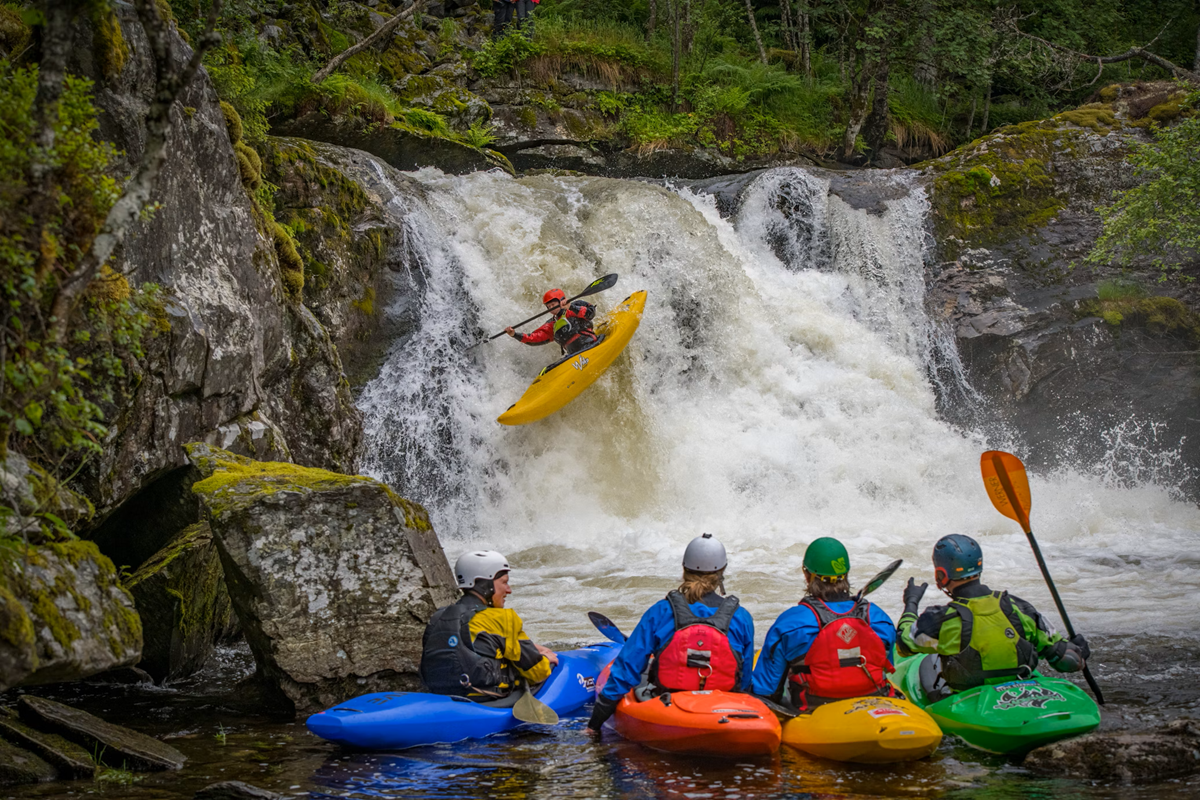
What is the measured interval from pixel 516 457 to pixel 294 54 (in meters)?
8.19

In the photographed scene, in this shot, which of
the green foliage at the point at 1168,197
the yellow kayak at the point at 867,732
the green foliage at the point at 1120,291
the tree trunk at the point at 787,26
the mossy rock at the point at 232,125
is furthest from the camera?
the tree trunk at the point at 787,26

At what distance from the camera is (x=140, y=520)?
20.6 feet

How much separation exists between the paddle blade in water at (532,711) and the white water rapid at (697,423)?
3.27m

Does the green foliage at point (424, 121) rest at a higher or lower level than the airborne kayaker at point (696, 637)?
higher

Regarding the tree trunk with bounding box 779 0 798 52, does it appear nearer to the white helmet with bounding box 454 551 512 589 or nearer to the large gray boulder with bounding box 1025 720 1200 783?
the white helmet with bounding box 454 551 512 589

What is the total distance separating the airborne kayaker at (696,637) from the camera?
4148mm

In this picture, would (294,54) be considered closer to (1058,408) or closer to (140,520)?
(140,520)

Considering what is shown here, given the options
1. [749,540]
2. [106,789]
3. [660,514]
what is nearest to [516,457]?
[660,514]

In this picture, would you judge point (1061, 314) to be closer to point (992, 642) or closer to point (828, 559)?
point (992, 642)

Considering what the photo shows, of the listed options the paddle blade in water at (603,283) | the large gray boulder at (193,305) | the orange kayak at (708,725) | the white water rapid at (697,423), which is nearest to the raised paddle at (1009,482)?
the orange kayak at (708,725)

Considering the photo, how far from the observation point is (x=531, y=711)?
177 inches

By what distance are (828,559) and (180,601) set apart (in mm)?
3745

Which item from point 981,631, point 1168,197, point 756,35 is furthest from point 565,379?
point 756,35

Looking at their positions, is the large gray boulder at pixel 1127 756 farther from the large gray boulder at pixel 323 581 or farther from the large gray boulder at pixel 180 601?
the large gray boulder at pixel 180 601
